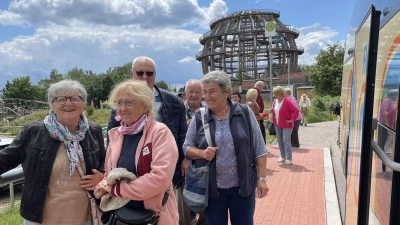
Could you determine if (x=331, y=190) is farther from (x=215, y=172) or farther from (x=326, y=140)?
(x=326, y=140)

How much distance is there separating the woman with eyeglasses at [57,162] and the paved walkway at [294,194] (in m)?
2.79

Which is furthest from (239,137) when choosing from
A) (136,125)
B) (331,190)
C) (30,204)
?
(331,190)

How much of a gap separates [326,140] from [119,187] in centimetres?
1068

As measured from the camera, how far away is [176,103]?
3.34 m

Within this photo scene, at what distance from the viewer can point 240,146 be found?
2676mm

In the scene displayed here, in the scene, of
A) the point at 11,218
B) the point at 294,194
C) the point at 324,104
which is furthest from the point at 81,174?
the point at 324,104

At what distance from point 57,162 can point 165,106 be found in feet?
4.20

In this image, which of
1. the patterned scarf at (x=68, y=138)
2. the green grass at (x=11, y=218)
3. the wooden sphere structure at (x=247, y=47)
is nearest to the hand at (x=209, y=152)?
the patterned scarf at (x=68, y=138)

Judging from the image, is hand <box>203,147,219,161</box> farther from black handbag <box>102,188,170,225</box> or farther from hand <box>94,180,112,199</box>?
hand <box>94,180,112,199</box>

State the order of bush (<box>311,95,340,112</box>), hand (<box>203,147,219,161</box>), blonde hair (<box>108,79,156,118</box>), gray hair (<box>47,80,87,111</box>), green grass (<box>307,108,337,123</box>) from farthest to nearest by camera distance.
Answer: bush (<box>311,95,340,112</box>), green grass (<box>307,108,337,123</box>), hand (<box>203,147,219,161</box>), gray hair (<box>47,80,87,111</box>), blonde hair (<box>108,79,156,118</box>)

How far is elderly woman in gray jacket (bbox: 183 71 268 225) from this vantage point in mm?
2699

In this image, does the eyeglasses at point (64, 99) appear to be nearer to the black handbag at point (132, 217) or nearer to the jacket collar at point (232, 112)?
the black handbag at point (132, 217)

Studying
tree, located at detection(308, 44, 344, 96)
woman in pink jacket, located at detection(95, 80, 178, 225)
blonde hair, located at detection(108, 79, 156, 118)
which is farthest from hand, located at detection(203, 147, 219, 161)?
tree, located at detection(308, 44, 344, 96)

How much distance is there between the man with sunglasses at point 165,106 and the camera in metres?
3.20
